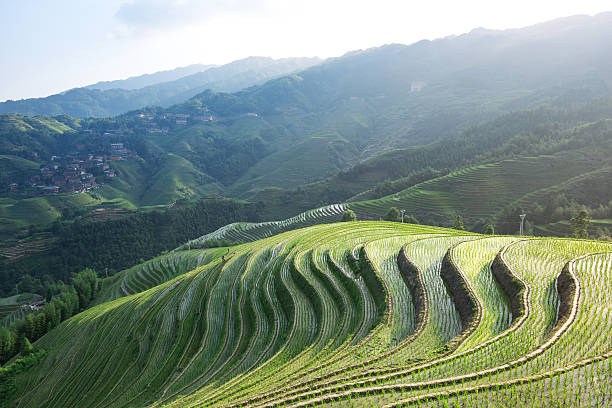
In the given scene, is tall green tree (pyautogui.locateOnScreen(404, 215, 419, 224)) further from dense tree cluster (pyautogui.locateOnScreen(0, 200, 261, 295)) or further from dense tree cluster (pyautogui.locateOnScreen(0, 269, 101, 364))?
dense tree cluster (pyautogui.locateOnScreen(0, 269, 101, 364))

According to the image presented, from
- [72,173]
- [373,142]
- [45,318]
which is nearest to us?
[45,318]

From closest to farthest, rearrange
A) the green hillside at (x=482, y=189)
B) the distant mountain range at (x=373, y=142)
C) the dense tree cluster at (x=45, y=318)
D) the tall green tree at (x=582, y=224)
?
the dense tree cluster at (x=45, y=318), the tall green tree at (x=582, y=224), the green hillside at (x=482, y=189), the distant mountain range at (x=373, y=142)

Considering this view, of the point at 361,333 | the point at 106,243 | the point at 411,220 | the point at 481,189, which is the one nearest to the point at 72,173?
the point at 106,243

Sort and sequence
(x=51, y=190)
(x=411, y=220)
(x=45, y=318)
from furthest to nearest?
(x=51, y=190), (x=411, y=220), (x=45, y=318)

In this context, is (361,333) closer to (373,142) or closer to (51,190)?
(51,190)

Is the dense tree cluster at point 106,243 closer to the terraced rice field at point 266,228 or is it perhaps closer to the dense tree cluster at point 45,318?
the terraced rice field at point 266,228

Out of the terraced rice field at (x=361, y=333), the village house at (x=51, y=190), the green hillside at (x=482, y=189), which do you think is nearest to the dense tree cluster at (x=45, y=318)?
the terraced rice field at (x=361, y=333)

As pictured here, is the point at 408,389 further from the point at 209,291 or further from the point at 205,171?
the point at 205,171

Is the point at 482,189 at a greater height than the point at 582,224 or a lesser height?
lesser

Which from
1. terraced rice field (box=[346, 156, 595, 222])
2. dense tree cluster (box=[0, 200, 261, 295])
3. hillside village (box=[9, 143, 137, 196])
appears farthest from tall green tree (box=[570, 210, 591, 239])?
hillside village (box=[9, 143, 137, 196])
